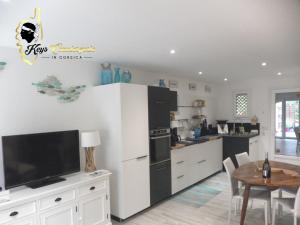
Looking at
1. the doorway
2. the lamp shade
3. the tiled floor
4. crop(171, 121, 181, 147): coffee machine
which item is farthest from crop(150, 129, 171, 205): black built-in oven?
the doorway

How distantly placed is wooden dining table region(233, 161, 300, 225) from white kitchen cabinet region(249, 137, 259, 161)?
2.15 meters

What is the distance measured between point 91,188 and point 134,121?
1076 mm

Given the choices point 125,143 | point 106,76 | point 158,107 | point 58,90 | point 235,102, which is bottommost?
point 125,143

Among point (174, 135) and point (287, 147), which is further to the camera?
point (287, 147)

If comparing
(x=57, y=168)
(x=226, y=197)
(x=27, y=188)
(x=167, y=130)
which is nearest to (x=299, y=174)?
(x=226, y=197)

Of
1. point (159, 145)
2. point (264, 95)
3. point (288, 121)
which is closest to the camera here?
point (159, 145)

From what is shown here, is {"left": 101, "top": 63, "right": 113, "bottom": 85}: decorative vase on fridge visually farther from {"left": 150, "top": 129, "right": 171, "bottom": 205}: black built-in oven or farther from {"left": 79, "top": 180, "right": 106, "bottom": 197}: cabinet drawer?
{"left": 79, "top": 180, "right": 106, "bottom": 197}: cabinet drawer

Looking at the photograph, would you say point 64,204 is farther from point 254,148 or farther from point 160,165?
point 254,148

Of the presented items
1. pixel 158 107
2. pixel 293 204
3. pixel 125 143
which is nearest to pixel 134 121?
pixel 125 143

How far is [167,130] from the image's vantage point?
388 cm

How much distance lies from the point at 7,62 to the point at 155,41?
1.72 metres

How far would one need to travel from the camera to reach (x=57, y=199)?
246cm

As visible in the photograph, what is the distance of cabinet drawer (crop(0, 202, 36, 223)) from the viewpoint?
2057 millimetres

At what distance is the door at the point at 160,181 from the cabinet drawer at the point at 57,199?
135 centimetres
